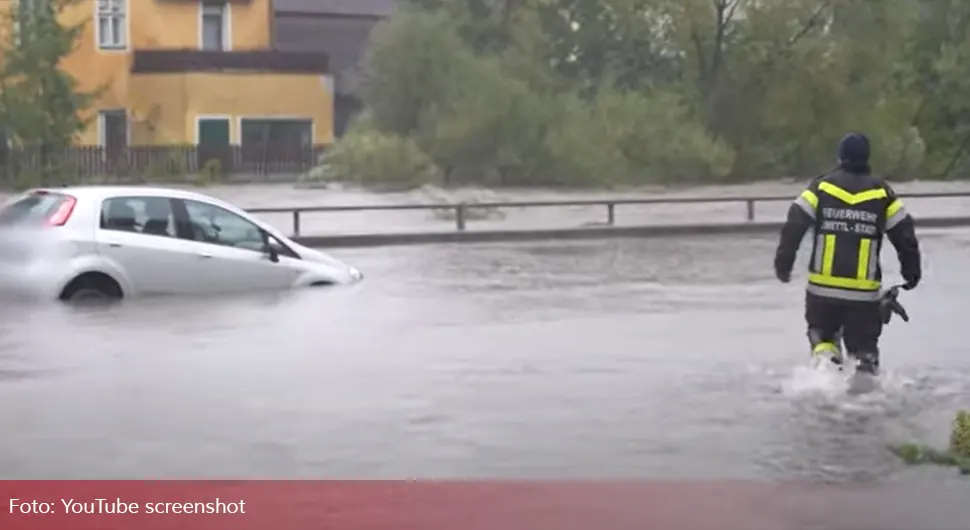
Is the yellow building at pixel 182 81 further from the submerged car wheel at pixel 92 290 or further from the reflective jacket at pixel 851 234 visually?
the reflective jacket at pixel 851 234

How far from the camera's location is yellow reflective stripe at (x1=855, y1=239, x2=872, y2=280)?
11.1 m

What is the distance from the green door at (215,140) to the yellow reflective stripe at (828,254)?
138 feet

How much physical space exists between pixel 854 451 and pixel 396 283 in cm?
1215

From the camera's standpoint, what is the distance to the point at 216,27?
55844 mm

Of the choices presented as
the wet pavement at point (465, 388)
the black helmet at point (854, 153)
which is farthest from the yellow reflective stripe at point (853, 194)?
the wet pavement at point (465, 388)

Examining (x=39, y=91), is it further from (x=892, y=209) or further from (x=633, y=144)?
(x=892, y=209)

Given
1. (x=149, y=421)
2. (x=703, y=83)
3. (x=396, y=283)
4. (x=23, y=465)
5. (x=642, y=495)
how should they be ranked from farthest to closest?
(x=703, y=83) → (x=396, y=283) → (x=149, y=421) → (x=23, y=465) → (x=642, y=495)

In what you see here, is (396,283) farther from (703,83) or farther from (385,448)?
(703,83)

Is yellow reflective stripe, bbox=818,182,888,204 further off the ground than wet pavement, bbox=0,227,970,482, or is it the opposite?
yellow reflective stripe, bbox=818,182,888,204

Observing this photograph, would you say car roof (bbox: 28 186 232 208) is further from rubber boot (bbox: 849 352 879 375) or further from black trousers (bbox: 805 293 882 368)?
rubber boot (bbox: 849 352 879 375)

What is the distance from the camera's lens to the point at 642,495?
8.45m

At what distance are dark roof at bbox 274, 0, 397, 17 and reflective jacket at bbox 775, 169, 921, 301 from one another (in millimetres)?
54345

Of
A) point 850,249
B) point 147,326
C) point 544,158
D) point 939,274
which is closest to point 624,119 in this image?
point 544,158

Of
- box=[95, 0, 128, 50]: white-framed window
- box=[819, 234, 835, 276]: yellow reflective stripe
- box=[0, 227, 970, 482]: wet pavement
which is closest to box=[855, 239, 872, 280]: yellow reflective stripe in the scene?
Result: box=[819, 234, 835, 276]: yellow reflective stripe
